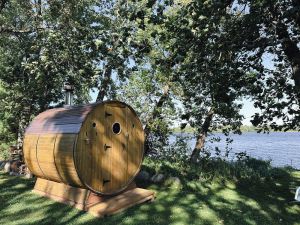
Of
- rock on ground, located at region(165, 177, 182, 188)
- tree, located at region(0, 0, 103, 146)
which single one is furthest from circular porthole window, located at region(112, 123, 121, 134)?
rock on ground, located at region(165, 177, 182, 188)

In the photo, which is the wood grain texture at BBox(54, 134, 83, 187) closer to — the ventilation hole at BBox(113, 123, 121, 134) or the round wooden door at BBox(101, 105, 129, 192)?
the round wooden door at BBox(101, 105, 129, 192)

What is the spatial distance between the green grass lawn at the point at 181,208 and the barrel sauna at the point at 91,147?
2.83 feet

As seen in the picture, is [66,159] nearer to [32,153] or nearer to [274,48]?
[32,153]

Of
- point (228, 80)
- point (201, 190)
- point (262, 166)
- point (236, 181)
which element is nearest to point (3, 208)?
point (201, 190)

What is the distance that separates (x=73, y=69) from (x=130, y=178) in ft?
21.1

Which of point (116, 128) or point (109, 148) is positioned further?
point (116, 128)

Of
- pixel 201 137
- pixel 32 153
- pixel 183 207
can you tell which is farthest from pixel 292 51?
pixel 201 137

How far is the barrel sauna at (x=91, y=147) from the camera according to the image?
29.2 ft

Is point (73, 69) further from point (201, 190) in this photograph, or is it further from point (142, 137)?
point (201, 190)

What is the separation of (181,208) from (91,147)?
2.98 m

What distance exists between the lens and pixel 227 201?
10.3 metres

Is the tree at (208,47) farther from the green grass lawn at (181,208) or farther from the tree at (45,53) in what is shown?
the tree at (45,53)

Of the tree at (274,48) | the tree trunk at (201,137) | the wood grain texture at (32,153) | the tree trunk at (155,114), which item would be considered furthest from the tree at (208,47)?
the tree trunk at (155,114)

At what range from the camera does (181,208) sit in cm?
930
